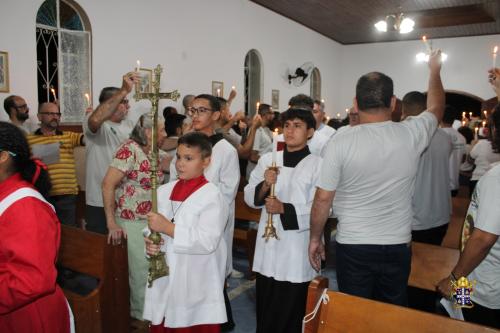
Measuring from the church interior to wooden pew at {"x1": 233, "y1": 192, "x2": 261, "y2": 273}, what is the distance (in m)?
0.01

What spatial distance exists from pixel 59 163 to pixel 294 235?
2.65 meters

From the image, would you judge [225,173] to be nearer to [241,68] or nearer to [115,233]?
[115,233]

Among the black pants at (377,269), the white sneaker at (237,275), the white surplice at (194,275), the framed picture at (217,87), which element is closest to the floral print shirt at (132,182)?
the white surplice at (194,275)

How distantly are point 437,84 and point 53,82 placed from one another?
5075mm

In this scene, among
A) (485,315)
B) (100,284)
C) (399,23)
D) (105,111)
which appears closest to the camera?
(485,315)

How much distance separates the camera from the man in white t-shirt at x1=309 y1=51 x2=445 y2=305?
2250mm

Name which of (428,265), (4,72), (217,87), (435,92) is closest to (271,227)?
(428,265)

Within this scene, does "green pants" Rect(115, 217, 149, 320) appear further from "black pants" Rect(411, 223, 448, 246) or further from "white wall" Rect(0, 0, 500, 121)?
"white wall" Rect(0, 0, 500, 121)

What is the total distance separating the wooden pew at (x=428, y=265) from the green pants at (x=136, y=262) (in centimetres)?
181

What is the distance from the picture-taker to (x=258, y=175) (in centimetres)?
305

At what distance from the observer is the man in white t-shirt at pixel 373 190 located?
2250 mm

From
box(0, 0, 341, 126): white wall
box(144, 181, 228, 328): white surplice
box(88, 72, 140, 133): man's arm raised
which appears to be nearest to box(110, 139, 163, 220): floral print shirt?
box(88, 72, 140, 133): man's arm raised

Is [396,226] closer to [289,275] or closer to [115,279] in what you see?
[289,275]

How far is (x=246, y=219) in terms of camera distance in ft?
15.3
